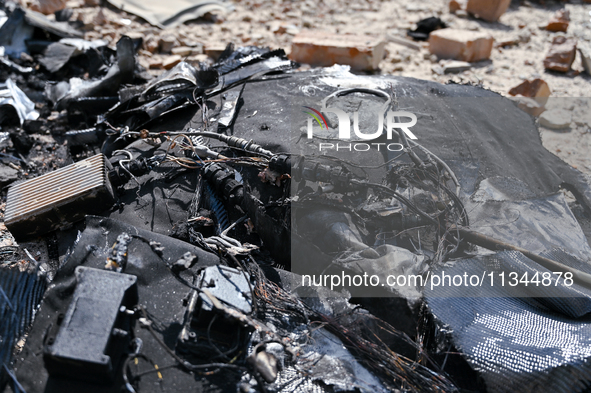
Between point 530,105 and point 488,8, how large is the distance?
3476 millimetres

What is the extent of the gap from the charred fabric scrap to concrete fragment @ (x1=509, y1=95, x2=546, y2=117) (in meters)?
1.05

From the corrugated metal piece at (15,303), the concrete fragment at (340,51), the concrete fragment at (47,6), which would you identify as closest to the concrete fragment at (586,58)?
the concrete fragment at (340,51)

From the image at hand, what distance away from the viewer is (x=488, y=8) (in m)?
8.28

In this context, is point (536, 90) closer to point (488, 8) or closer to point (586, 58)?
point (586, 58)

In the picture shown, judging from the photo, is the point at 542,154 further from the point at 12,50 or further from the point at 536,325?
the point at 12,50

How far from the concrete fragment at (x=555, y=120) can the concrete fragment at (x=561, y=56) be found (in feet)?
5.03

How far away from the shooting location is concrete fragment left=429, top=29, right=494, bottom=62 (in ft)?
23.2

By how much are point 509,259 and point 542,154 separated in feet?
6.60

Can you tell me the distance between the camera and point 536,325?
8.71 ft

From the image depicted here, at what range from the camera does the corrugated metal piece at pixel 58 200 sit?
3393 millimetres

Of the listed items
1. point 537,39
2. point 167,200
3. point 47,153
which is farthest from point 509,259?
point 537,39

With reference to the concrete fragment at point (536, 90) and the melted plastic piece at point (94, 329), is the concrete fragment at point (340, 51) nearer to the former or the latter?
the concrete fragment at point (536, 90)

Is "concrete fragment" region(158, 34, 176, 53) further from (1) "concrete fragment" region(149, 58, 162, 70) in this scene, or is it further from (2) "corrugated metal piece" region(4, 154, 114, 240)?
(2) "corrugated metal piece" region(4, 154, 114, 240)

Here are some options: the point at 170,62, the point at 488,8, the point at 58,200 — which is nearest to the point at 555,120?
the point at 488,8
